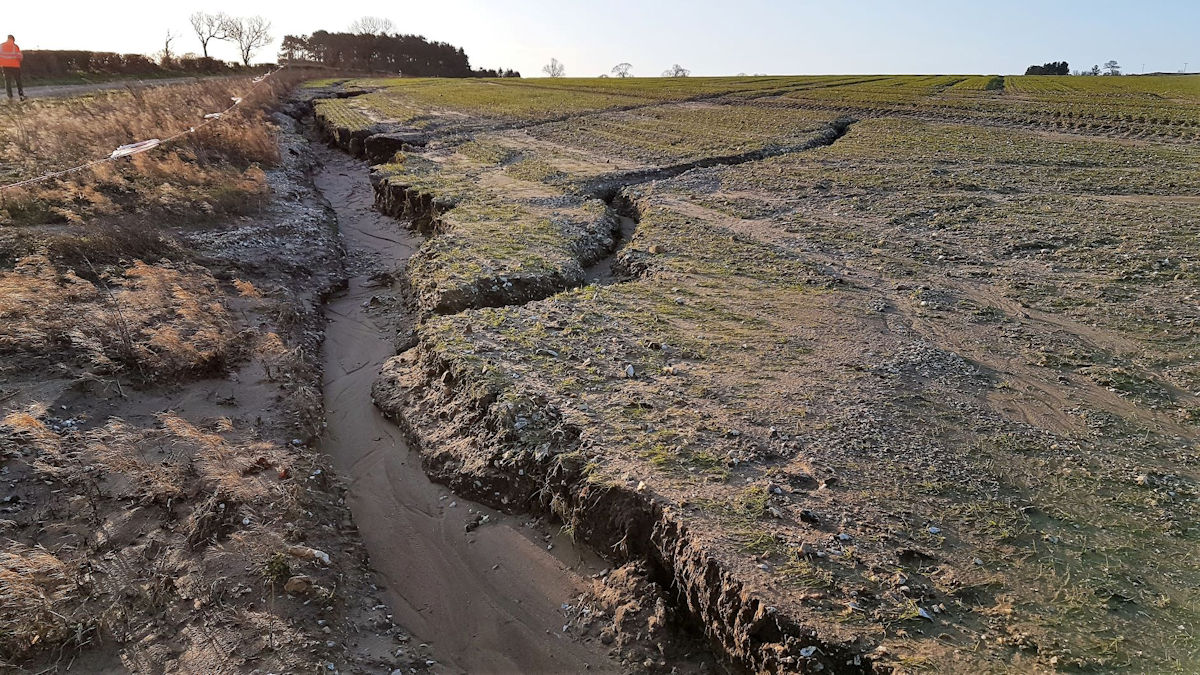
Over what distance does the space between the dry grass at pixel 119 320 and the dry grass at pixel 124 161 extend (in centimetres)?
195

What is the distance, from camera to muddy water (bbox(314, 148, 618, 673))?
366cm

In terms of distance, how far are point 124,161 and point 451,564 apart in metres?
10.9

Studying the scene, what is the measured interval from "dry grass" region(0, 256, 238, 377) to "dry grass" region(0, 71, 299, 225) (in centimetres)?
195

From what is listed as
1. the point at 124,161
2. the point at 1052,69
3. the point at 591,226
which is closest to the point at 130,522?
the point at 591,226

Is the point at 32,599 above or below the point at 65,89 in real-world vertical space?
below

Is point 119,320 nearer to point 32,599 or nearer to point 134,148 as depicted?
point 32,599

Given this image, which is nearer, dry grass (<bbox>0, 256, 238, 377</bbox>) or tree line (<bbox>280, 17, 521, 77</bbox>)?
dry grass (<bbox>0, 256, 238, 377</bbox>)

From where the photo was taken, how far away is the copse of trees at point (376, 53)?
63062 mm

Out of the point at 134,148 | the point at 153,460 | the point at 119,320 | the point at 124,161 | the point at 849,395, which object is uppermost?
the point at 134,148

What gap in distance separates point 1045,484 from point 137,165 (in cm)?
1321

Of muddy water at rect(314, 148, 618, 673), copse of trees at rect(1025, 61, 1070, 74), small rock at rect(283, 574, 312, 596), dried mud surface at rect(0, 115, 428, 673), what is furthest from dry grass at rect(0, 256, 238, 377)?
copse of trees at rect(1025, 61, 1070, 74)

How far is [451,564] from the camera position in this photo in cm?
430

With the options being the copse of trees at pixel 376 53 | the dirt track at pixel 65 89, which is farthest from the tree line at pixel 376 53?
the dirt track at pixel 65 89

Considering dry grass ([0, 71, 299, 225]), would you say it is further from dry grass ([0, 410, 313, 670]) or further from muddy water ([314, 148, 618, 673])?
muddy water ([314, 148, 618, 673])
